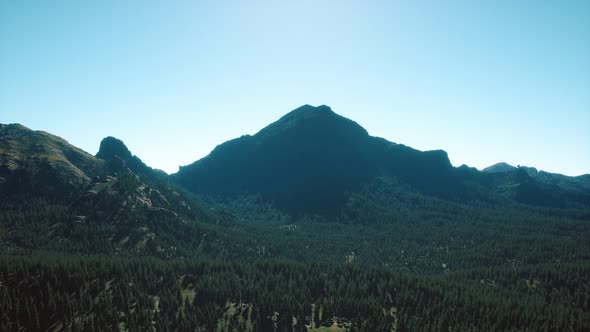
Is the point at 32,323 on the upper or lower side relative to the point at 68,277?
lower

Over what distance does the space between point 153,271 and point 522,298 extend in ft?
473

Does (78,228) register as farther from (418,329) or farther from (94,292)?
(418,329)

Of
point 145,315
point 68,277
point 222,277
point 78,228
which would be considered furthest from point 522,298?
point 78,228

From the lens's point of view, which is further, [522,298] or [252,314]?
[522,298]

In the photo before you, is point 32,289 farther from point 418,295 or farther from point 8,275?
point 418,295

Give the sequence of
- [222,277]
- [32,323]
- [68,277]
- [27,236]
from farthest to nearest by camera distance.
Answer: [27,236] → [222,277] → [68,277] → [32,323]

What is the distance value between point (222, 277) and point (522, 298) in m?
119

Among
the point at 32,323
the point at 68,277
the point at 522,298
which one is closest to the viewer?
the point at 32,323

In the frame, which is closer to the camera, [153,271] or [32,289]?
[32,289]

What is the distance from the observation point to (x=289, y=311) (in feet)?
351

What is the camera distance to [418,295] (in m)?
130

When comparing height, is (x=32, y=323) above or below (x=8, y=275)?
below

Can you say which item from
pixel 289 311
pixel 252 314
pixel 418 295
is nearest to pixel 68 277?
pixel 252 314

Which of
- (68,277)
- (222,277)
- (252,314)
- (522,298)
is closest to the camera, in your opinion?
(252,314)
